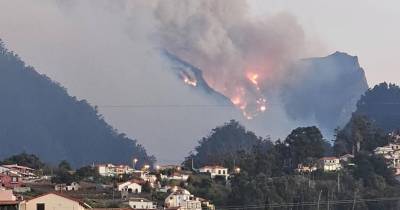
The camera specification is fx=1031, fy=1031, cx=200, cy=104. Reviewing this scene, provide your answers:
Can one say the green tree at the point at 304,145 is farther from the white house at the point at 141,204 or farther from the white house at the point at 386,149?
the white house at the point at 141,204

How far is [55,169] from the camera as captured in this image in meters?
79.6

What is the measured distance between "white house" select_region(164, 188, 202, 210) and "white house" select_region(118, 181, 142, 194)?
10.1 feet

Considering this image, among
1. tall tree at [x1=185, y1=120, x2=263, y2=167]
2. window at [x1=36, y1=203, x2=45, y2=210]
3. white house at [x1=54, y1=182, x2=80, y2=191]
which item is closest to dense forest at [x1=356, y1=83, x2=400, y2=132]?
tall tree at [x1=185, y1=120, x2=263, y2=167]

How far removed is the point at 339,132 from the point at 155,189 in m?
33.0

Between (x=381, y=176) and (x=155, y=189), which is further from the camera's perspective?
(x=381, y=176)

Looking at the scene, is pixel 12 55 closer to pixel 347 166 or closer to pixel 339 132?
pixel 339 132

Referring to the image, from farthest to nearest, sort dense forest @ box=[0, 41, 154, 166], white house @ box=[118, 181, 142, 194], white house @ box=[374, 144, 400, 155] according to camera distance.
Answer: dense forest @ box=[0, 41, 154, 166]
white house @ box=[374, 144, 400, 155]
white house @ box=[118, 181, 142, 194]

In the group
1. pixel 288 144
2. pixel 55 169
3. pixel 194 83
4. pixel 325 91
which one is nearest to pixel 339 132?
pixel 288 144

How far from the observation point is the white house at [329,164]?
83.8m

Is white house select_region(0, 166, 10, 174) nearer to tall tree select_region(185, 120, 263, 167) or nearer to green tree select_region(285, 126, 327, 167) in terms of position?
green tree select_region(285, 126, 327, 167)

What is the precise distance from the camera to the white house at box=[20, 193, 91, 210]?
4512 cm

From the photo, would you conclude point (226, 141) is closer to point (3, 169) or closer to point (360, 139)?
point (360, 139)

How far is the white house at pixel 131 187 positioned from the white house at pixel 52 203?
22.9 metres

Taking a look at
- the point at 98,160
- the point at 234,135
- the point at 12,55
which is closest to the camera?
the point at 234,135
